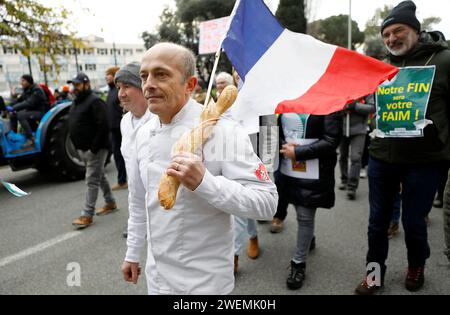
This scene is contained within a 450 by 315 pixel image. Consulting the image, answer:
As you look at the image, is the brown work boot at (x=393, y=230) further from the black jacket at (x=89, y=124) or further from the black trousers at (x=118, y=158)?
the black trousers at (x=118, y=158)

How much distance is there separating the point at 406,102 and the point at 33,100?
6.48 m

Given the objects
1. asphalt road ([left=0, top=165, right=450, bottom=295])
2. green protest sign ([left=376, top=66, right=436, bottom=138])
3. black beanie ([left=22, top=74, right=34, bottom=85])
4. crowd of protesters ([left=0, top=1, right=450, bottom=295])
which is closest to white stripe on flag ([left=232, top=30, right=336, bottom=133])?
crowd of protesters ([left=0, top=1, right=450, bottom=295])

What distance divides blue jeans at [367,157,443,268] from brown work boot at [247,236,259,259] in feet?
3.45

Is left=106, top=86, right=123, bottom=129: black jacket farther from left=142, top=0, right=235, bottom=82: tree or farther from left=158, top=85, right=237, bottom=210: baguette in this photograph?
left=142, top=0, right=235, bottom=82: tree

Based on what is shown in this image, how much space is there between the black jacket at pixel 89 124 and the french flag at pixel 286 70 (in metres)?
3.07

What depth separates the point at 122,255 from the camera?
338cm

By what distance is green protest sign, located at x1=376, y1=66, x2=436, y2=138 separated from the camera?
2285 millimetres

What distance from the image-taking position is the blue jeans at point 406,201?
237cm

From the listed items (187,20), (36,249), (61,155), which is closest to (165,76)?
(36,249)

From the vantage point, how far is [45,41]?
815cm

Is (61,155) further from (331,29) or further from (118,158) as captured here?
(331,29)

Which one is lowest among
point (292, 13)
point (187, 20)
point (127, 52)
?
point (292, 13)
